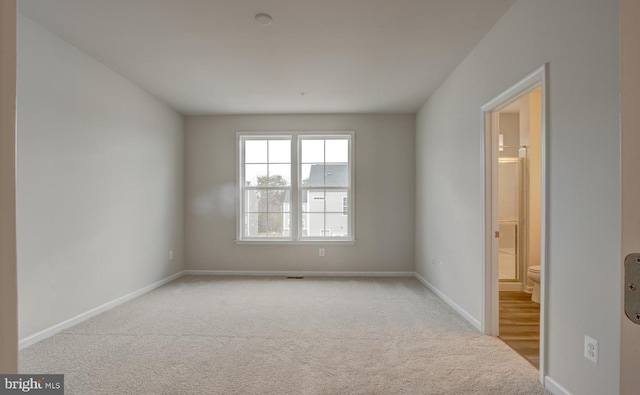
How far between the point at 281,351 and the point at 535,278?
10.0 ft

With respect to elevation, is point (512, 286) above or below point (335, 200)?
below

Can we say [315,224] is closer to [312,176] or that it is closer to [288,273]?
[312,176]

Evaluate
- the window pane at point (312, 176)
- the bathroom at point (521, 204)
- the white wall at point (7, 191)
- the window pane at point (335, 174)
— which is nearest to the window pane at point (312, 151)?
the window pane at point (312, 176)

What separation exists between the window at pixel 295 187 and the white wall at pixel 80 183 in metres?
1.37

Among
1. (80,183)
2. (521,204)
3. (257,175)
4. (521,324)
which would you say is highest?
(257,175)

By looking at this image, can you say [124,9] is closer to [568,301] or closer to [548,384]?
[568,301]

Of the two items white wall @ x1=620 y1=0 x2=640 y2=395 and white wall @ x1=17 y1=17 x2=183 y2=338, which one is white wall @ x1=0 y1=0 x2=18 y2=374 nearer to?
white wall @ x1=620 y1=0 x2=640 y2=395

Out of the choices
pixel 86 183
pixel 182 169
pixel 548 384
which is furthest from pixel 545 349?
pixel 182 169

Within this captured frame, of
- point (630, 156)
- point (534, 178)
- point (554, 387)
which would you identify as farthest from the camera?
point (534, 178)

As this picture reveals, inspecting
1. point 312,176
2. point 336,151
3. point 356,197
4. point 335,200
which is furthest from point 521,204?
point 312,176

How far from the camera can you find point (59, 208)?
10.2 ft

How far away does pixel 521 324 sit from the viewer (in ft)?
11.2

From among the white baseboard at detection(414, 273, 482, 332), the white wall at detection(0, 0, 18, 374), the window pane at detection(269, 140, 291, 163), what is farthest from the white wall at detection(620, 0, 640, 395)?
the window pane at detection(269, 140, 291, 163)

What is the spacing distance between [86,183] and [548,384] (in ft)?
13.8
